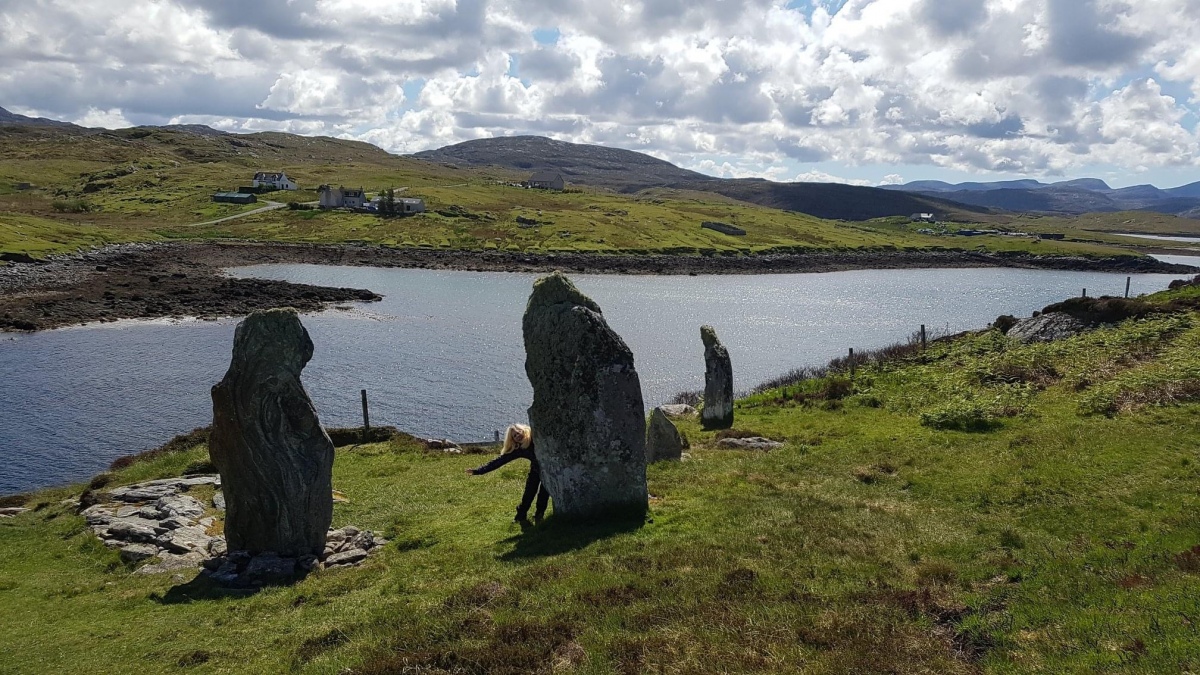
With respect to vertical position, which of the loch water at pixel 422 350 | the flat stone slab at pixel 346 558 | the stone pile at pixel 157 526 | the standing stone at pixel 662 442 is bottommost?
the loch water at pixel 422 350

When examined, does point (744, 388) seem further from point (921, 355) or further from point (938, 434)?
point (938, 434)

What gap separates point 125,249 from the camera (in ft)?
416

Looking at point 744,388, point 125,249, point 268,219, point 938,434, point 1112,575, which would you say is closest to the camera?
point 1112,575

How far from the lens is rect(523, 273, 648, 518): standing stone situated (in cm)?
1681

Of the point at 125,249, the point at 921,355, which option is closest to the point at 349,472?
the point at 921,355

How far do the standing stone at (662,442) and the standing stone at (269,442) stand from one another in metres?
11.1

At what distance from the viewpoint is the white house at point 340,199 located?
19000 centimetres

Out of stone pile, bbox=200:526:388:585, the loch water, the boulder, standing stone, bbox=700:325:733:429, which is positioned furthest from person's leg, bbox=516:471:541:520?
the boulder

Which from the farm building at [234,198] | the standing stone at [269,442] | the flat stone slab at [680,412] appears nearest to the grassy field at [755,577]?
the standing stone at [269,442]

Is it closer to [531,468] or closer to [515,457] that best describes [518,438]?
[515,457]

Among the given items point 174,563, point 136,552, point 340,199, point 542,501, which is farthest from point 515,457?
point 340,199

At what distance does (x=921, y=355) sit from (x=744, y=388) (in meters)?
16.8

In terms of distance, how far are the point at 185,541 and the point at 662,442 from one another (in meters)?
14.2

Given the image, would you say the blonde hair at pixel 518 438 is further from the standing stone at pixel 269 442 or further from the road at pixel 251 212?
the road at pixel 251 212
